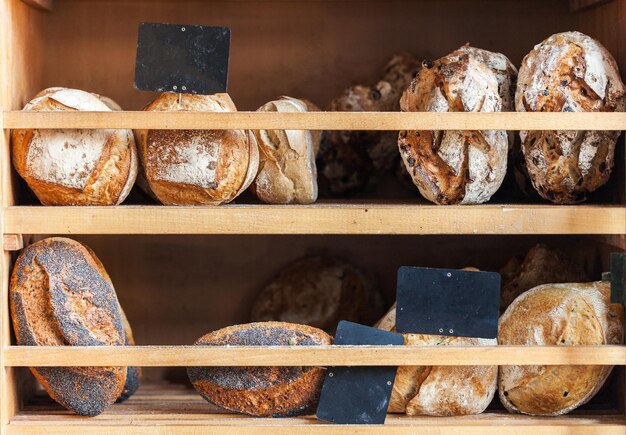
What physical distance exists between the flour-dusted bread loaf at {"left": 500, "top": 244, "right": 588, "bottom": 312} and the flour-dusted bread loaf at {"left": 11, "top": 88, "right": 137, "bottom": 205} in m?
1.01

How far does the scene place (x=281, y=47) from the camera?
7.31 feet

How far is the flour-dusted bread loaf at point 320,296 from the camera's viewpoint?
2.18 metres

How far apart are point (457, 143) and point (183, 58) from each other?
64 cm

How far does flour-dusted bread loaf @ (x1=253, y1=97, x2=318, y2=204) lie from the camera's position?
6.11 ft

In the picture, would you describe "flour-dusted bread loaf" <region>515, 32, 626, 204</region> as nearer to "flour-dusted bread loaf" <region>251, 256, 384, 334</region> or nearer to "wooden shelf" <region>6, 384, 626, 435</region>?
"wooden shelf" <region>6, 384, 626, 435</region>

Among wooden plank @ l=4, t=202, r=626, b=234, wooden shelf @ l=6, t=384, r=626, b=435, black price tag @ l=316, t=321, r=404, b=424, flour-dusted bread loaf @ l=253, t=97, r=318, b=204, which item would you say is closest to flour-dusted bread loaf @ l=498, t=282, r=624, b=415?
wooden shelf @ l=6, t=384, r=626, b=435

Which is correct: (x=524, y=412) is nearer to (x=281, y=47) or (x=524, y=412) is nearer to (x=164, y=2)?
(x=281, y=47)

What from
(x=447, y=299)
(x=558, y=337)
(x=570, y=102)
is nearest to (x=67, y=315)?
(x=447, y=299)

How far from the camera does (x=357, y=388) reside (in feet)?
5.70

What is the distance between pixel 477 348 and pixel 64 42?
1.40m

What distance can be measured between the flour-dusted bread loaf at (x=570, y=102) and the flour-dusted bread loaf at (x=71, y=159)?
36.7 inches

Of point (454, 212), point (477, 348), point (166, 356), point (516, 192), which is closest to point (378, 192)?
point (516, 192)

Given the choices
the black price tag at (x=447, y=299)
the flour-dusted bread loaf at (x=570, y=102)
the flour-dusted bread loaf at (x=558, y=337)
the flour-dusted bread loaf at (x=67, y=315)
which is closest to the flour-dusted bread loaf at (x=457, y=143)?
the flour-dusted bread loaf at (x=570, y=102)

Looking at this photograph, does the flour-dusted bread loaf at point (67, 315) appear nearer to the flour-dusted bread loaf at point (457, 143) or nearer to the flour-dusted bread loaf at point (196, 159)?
the flour-dusted bread loaf at point (196, 159)
